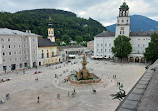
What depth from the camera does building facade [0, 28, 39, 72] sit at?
38.8m

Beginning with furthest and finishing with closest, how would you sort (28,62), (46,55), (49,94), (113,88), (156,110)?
(46,55), (28,62), (113,88), (49,94), (156,110)

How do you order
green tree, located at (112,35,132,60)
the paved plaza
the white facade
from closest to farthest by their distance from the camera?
1. the paved plaza
2. green tree, located at (112,35,132,60)
3. the white facade

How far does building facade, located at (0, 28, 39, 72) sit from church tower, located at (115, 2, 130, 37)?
118 feet

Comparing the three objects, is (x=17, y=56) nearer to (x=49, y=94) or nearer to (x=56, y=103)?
(x=49, y=94)

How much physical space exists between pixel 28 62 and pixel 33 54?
3.28 m

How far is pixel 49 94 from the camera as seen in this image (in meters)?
22.3

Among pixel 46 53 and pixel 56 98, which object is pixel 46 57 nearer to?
pixel 46 53

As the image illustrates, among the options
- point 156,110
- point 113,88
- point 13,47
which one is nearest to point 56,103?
point 113,88

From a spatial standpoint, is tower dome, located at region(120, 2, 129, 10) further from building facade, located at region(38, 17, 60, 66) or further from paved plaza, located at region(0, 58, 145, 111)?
paved plaza, located at region(0, 58, 145, 111)

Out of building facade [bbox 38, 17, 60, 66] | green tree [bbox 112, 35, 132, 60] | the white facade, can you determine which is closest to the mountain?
building facade [bbox 38, 17, 60, 66]

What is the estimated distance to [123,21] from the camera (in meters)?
60.2

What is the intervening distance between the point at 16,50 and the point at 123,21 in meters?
45.3

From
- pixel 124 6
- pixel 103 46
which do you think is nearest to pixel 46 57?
pixel 103 46

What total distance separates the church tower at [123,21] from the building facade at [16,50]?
36.1 meters
